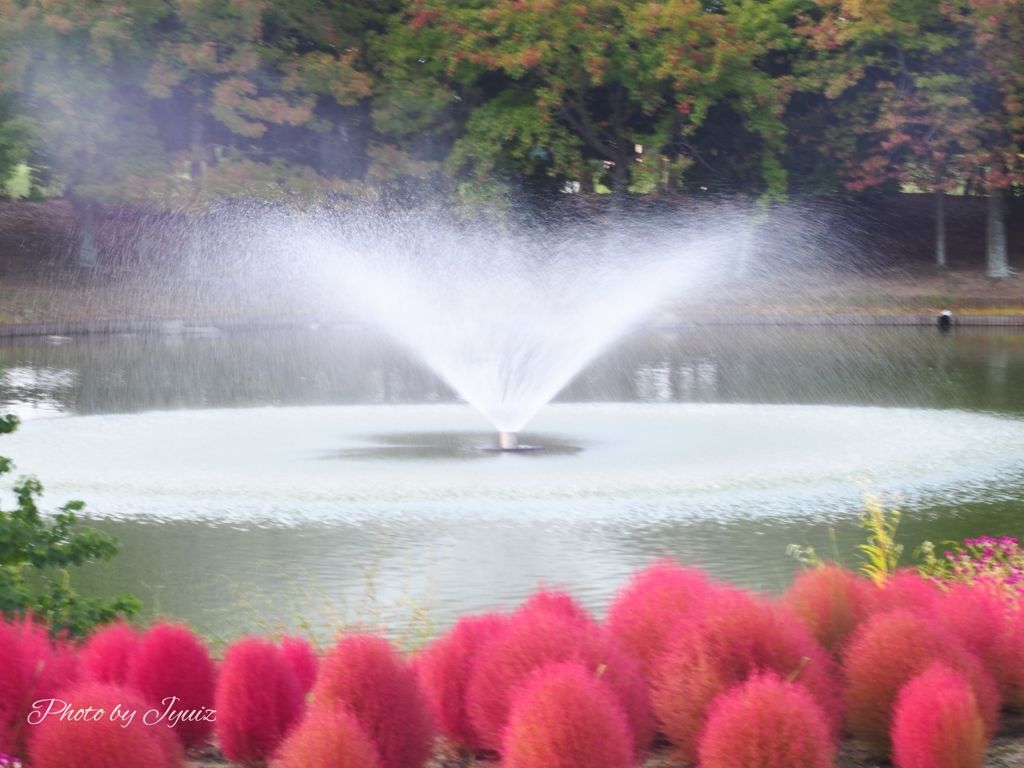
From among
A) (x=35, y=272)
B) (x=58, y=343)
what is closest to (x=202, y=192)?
(x=35, y=272)

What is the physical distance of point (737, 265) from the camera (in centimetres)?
4341

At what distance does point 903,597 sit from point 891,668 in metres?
0.73

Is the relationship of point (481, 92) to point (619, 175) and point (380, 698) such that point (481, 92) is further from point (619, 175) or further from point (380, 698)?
point (380, 698)

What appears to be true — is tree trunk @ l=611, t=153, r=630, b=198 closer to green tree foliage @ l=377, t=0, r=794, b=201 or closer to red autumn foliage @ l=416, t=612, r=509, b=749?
green tree foliage @ l=377, t=0, r=794, b=201

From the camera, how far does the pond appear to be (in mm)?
10188

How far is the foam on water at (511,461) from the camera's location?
41.2 ft

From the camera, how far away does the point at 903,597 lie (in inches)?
237

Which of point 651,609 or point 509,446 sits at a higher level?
point 509,446

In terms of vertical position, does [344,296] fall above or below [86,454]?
above

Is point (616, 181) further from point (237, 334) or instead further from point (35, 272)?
point (35, 272)

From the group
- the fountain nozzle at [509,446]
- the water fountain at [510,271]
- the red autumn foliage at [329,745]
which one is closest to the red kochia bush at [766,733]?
the red autumn foliage at [329,745]

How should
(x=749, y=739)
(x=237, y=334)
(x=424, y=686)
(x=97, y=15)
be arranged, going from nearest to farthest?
(x=749, y=739) → (x=424, y=686) → (x=237, y=334) → (x=97, y=15)

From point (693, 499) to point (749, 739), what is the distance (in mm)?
8218

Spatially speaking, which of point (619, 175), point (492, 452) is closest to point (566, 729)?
point (492, 452)
